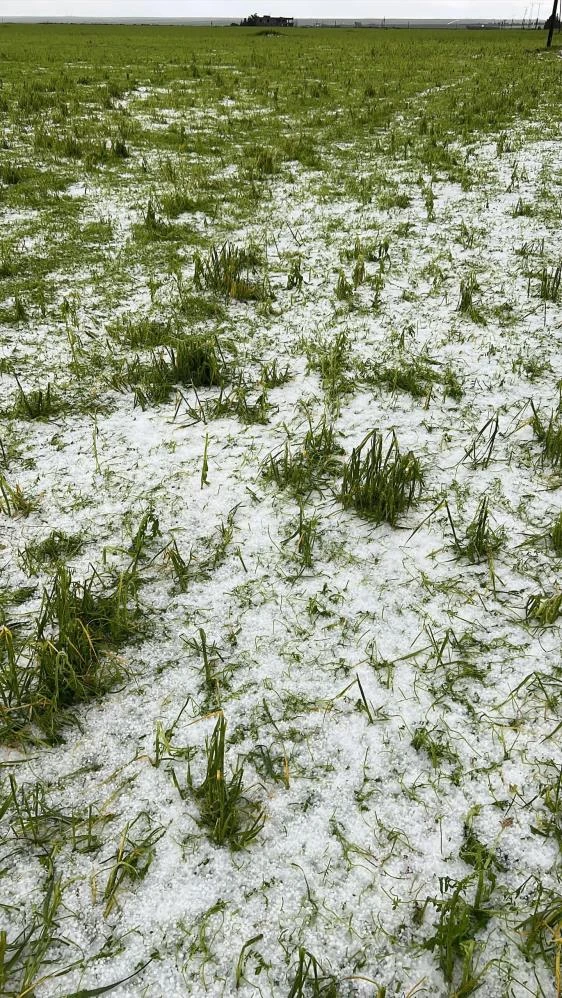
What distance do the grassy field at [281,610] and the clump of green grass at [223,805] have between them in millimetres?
13

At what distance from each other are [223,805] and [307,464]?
76.8 inches

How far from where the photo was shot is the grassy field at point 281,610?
5.40 feet

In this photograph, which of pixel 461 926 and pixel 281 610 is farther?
pixel 281 610

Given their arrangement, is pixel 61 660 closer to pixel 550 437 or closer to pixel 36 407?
pixel 36 407

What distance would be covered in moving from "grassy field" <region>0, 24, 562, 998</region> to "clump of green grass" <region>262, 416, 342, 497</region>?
0.02 m

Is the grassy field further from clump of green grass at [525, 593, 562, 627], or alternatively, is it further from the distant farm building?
the distant farm building

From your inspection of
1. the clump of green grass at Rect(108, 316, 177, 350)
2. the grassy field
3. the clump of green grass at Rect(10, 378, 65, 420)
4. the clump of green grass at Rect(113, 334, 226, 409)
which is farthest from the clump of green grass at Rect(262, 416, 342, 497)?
the clump of green grass at Rect(108, 316, 177, 350)

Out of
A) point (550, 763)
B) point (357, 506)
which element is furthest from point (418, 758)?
point (357, 506)

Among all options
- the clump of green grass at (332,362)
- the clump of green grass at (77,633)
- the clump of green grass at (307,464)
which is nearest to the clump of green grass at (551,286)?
the clump of green grass at (332,362)

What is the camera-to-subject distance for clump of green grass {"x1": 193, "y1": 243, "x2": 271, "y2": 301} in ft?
16.9

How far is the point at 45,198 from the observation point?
7.13 metres

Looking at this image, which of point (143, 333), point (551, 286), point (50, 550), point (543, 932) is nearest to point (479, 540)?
point (543, 932)

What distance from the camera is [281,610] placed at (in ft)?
8.44

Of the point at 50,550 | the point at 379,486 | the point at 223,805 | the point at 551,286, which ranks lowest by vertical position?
the point at 223,805
